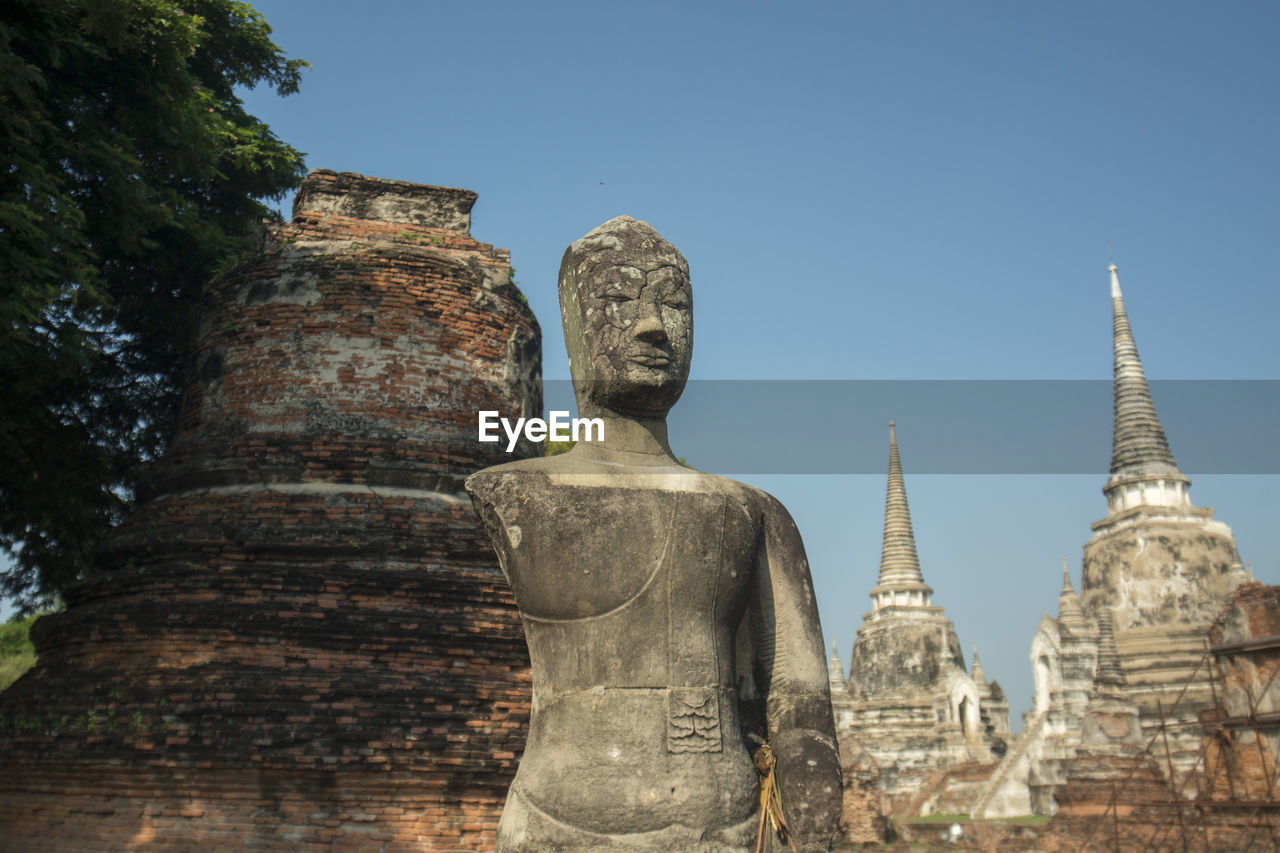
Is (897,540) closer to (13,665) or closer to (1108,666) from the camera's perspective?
(1108,666)

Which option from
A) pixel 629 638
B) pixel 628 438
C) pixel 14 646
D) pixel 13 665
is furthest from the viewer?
pixel 14 646

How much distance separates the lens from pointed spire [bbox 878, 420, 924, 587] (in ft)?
142

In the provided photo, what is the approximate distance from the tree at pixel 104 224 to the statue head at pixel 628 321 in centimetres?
518

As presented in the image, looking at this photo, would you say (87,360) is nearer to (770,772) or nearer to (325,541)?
(325,541)

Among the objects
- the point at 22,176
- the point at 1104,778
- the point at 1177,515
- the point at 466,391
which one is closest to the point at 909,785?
the point at 1177,515

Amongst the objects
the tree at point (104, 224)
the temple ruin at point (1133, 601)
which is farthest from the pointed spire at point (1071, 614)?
the tree at point (104, 224)

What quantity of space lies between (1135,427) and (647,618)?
38.3 m

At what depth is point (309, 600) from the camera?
8.18 metres

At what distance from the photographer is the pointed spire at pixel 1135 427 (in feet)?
123

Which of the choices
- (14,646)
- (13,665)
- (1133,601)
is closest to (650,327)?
(13,665)

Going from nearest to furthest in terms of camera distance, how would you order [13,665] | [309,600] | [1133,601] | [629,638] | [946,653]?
[629,638] < [309,600] < [13,665] < [1133,601] < [946,653]

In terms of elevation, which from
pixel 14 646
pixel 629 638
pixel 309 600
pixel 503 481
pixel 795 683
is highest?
pixel 14 646

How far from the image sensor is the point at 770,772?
3.55m

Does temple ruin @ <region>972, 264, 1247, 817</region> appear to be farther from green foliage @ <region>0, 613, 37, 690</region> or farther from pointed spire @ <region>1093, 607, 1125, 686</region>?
green foliage @ <region>0, 613, 37, 690</region>
